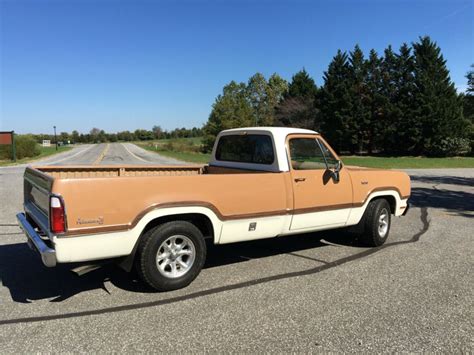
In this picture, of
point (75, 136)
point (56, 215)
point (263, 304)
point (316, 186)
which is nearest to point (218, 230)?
point (263, 304)

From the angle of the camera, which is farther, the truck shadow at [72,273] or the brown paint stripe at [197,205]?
the truck shadow at [72,273]

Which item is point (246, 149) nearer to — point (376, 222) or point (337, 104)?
point (376, 222)

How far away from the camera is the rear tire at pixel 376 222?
6.00 meters

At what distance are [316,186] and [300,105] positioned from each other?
160ft

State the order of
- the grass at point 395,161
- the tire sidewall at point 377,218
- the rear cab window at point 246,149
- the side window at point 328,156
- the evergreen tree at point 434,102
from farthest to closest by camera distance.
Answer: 1. the evergreen tree at point 434,102
2. the grass at point 395,161
3. the tire sidewall at point 377,218
4. the side window at point 328,156
5. the rear cab window at point 246,149

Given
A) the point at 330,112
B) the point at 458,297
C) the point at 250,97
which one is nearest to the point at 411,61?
the point at 330,112

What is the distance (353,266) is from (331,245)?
1101 mm

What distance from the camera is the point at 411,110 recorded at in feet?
137

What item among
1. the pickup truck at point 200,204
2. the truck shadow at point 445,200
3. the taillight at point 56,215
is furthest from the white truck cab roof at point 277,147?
the truck shadow at point 445,200

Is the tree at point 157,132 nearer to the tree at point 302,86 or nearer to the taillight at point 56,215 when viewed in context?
the tree at point 302,86

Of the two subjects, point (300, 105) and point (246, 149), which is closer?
point (246, 149)

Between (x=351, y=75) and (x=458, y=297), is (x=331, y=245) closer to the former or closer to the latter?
(x=458, y=297)

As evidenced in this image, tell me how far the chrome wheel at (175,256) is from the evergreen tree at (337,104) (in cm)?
4320

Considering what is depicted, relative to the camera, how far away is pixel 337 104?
46.2 m
